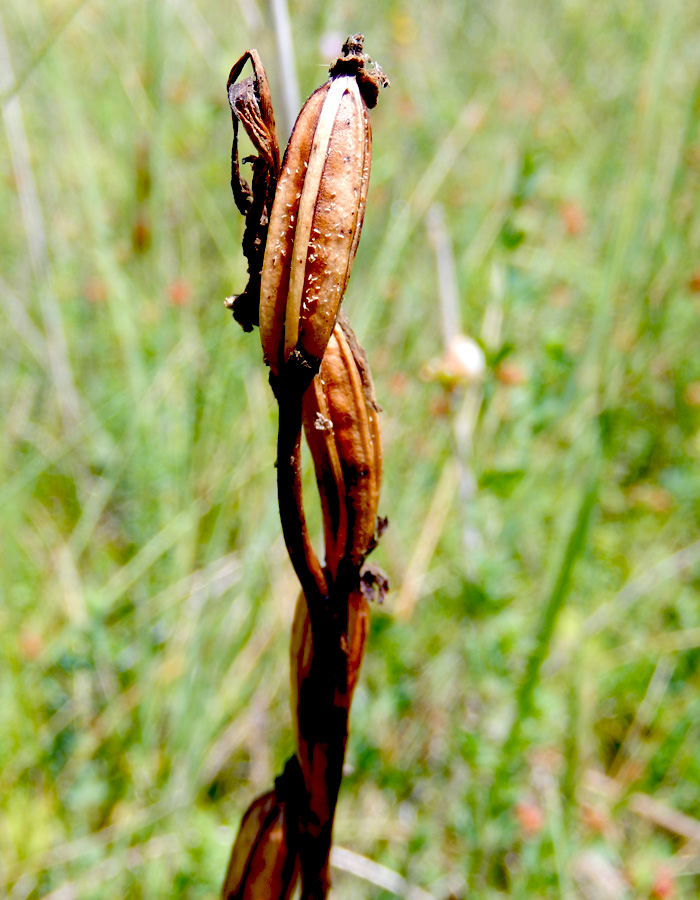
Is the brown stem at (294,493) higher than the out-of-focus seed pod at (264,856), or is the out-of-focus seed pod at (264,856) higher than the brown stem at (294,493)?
the brown stem at (294,493)

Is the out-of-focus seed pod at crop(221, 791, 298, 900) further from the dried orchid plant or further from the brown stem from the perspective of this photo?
the brown stem

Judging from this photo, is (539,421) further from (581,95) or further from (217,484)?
(581,95)

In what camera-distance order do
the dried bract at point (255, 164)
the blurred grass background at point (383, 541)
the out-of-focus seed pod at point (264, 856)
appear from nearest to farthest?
the dried bract at point (255, 164) < the out-of-focus seed pod at point (264, 856) < the blurred grass background at point (383, 541)

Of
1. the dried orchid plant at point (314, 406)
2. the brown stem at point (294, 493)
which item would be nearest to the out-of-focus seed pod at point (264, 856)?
the dried orchid plant at point (314, 406)

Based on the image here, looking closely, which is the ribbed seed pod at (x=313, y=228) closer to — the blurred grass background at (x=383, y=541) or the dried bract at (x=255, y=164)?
the dried bract at (x=255, y=164)

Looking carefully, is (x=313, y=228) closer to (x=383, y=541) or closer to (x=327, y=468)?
(x=327, y=468)

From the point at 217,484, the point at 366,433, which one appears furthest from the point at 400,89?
the point at 366,433

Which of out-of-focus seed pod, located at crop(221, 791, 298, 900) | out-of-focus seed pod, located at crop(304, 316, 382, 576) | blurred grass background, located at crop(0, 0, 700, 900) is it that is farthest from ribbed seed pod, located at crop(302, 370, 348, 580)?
blurred grass background, located at crop(0, 0, 700, 900)
